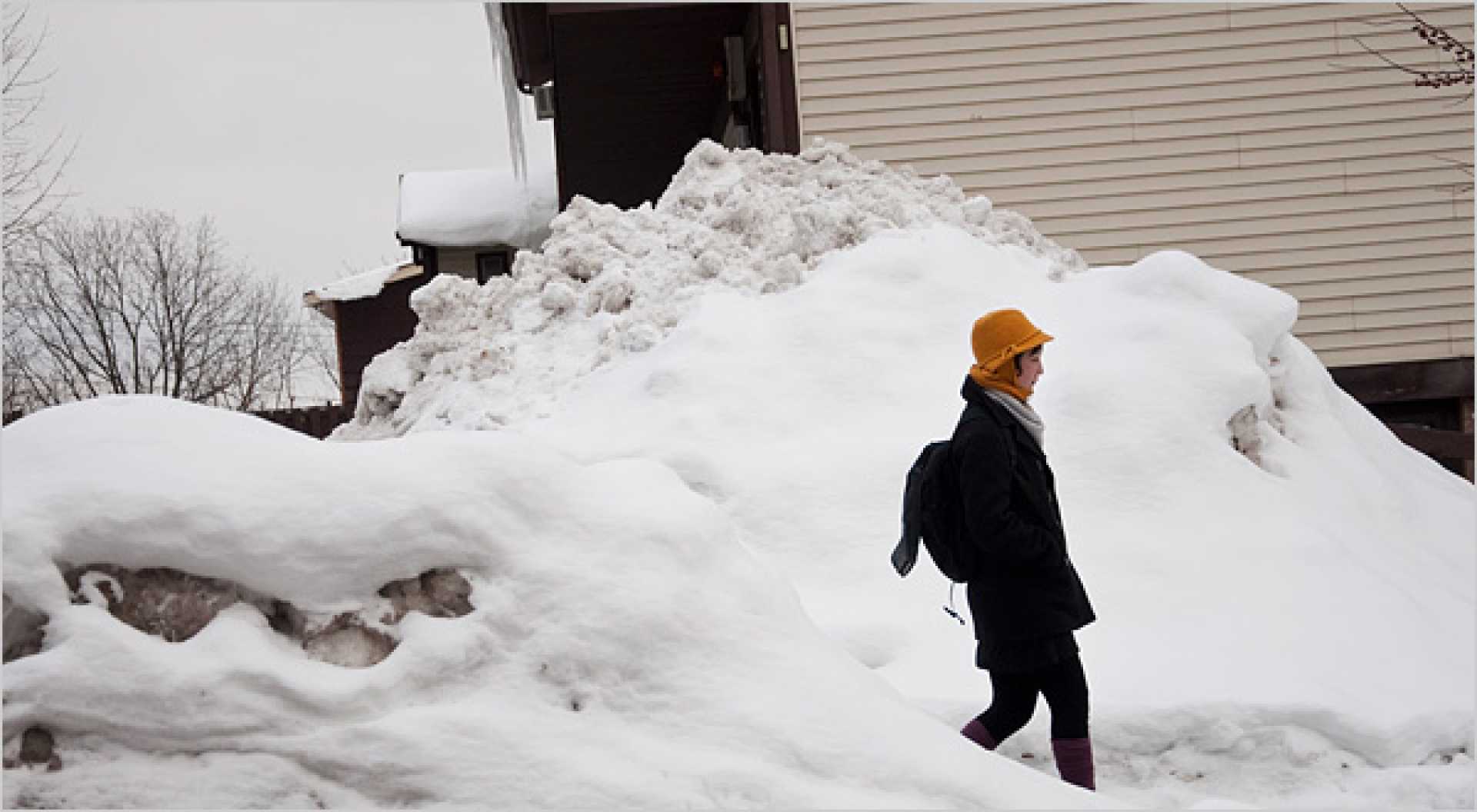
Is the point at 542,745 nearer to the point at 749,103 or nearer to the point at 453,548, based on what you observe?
the point at 453,548

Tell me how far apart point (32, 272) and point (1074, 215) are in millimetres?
22097

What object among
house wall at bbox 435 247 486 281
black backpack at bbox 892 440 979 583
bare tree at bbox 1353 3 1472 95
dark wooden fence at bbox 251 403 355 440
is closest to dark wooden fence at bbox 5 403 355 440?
dark wooden fence at bbox 251 403 355 440

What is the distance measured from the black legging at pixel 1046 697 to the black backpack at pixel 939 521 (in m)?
0.32

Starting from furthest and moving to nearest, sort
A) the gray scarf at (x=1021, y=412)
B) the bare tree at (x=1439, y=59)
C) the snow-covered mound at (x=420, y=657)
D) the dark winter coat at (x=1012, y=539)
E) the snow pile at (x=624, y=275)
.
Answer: the bare tree at (x=1439, y=59)
the snow pile at (x=624, y=275)
the gray scarf at (x=1021, y=412)
the dark winter coat at (x=1012, y=539)
the snow-covered mound at (x=420, y=657)

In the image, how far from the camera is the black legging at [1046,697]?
152 inches

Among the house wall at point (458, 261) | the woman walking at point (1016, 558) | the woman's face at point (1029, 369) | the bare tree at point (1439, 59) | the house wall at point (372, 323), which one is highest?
the bare tree at point (1439, 59)

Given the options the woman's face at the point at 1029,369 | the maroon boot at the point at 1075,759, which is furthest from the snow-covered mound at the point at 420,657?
the woman's face at the point at 1029,369

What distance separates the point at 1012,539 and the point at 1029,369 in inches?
19.7

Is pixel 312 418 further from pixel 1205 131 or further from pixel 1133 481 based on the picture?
pixel 1133 481

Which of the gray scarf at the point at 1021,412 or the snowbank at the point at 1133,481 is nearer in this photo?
the gray scarf at the point at 1021,412

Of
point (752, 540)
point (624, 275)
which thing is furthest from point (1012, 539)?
point (624, 275)

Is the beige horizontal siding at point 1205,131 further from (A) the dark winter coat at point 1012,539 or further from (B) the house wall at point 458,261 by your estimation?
(B) the house wall at point 458,261

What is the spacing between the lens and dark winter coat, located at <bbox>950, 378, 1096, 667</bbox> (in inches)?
149

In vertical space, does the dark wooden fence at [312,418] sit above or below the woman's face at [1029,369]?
below
